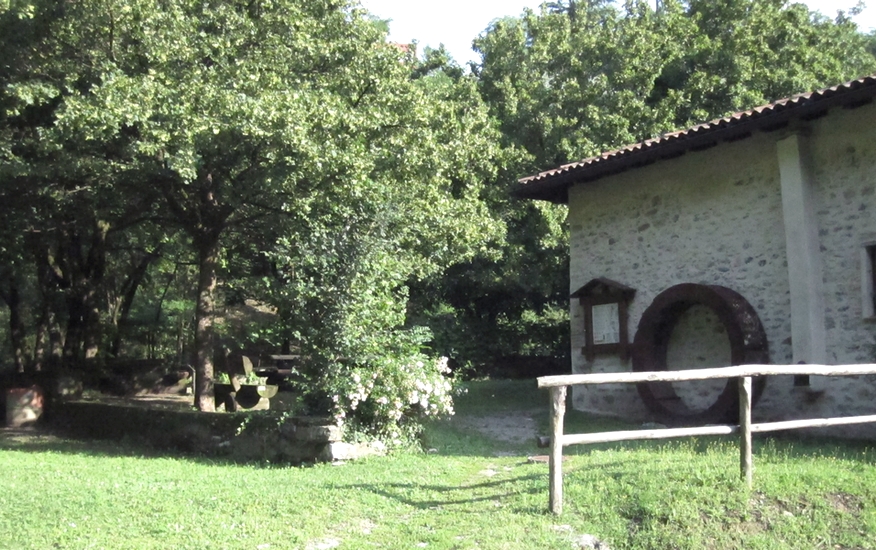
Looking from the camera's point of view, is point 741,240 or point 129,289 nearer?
point 741,240

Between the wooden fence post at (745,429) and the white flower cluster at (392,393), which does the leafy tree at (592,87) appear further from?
the wooden fence post at (745,429)

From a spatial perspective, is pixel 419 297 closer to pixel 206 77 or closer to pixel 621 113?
pixel 621 113

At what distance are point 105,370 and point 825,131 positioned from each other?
1573cm

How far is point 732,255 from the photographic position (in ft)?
36.9

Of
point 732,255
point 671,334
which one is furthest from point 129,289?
point 732,255

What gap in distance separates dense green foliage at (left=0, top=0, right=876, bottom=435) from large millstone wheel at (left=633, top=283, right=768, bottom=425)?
10.9 ft

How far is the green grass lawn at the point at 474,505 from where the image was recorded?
5.74 meters

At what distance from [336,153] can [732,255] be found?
568 cm

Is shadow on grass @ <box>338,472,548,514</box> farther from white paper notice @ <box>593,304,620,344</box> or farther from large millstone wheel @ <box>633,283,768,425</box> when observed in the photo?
white paper notice @ <box>593,304,620,344</box>

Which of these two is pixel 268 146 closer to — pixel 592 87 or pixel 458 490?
pixel 458 490

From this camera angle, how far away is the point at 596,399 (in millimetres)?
13305

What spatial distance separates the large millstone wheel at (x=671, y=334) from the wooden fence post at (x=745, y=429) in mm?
4096

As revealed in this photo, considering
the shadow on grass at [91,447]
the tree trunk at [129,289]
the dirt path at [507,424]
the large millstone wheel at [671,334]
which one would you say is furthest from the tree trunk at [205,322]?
the large millstone wheel at [671,334]

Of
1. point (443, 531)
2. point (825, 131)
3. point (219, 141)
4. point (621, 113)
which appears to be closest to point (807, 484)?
point (443, 531)
